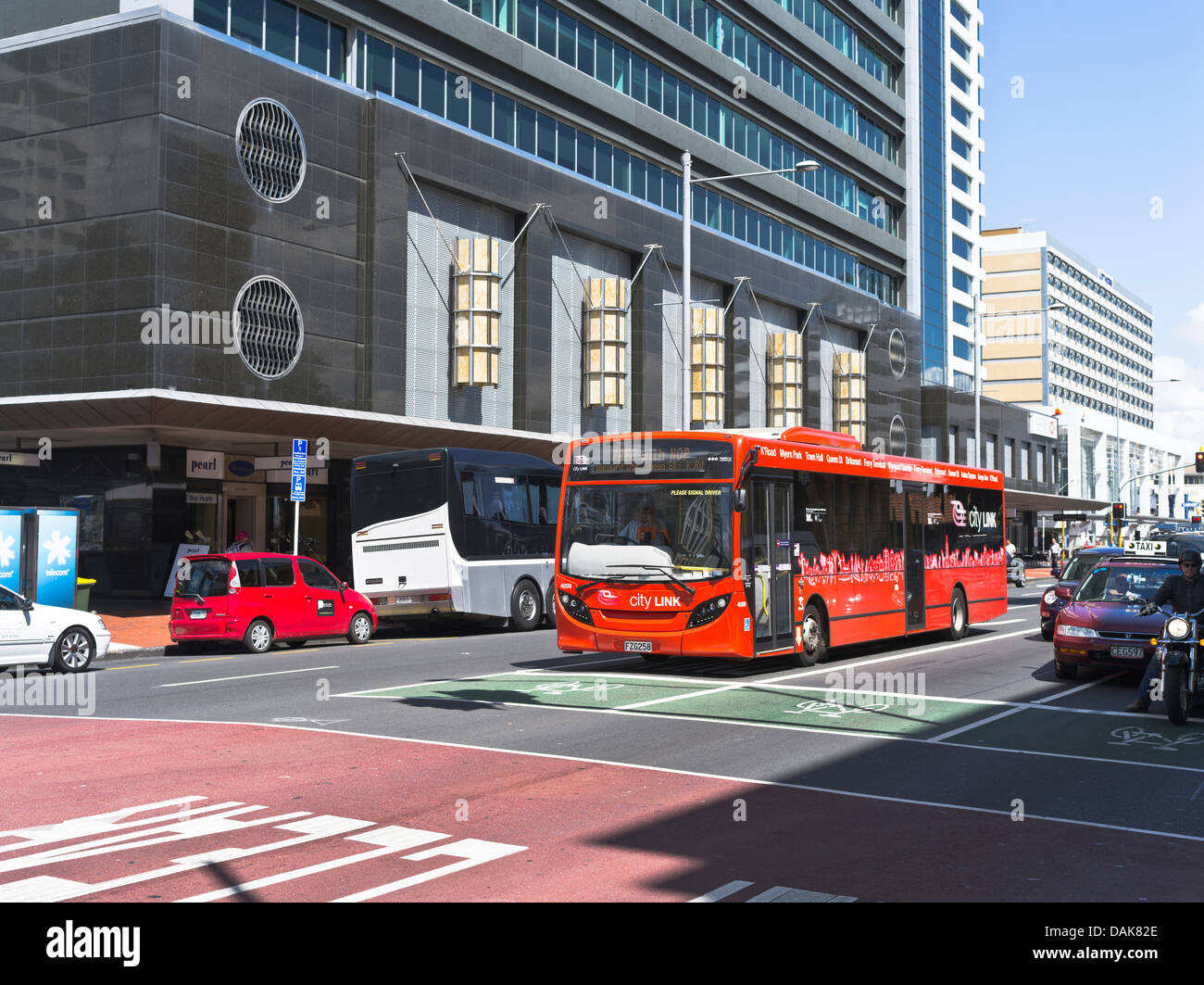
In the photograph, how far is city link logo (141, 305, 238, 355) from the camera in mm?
26469

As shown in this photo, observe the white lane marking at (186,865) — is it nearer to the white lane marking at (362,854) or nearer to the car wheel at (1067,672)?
the white lane marking at (362,854)

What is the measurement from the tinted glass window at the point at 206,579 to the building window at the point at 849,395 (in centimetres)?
4025

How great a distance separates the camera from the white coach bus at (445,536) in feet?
81.0

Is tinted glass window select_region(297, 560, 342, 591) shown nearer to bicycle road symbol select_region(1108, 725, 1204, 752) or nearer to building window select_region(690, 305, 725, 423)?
bicycle road symbol select_region(1108, 725, 1204, 752)

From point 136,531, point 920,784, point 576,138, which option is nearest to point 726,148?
point 576,138

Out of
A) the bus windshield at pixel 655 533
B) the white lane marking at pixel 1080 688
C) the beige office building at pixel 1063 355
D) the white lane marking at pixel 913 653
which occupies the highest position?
the beige office building at pixel 1063 355

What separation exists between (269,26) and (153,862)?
28463 mm

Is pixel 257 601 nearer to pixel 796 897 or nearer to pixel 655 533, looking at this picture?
pixel 655 533

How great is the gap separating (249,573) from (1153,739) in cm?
1507

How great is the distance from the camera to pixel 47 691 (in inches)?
607

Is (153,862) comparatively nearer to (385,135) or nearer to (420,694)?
(420,694)

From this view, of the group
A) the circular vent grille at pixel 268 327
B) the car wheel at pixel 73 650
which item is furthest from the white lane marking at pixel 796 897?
the circular vent grille at pixel 268 327

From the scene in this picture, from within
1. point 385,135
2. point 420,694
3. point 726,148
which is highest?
point 726,148
